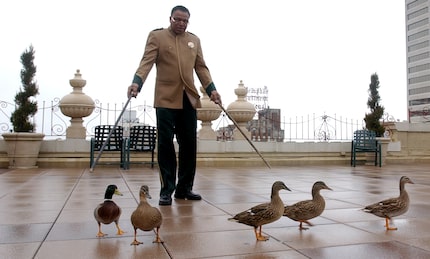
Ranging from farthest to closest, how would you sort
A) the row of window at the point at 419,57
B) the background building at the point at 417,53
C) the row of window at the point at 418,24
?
the row of window at the point at 419,57
the background building at the point at 417,53
the row of window at the point at 418,24

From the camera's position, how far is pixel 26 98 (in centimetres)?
977

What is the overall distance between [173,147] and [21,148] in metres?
6.05

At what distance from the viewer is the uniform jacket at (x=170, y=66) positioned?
4012 mm

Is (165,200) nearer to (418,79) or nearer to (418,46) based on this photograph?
(418,79)

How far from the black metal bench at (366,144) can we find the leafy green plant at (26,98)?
8.73 metres

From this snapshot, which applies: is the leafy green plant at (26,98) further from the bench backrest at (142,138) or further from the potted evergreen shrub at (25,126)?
the bench backrest at (142,138)

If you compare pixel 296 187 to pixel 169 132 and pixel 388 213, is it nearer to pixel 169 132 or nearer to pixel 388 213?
pixel 169 132

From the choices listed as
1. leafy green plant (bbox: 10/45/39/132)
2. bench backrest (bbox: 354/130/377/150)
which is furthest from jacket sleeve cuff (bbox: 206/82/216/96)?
bench backrest (bbox: 354/130/377/150)

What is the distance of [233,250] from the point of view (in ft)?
7.45

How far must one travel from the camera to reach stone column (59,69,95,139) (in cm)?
946

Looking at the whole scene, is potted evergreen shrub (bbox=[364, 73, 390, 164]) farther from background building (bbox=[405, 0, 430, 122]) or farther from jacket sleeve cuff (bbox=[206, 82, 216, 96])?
background building (bbox=[405, 0, 430, 122])

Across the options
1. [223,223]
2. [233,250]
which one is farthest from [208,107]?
[233,250]

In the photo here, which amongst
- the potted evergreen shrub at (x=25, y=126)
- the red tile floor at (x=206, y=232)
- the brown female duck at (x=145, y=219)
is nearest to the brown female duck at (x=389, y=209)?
the red tile floor at (x=206, y=232)

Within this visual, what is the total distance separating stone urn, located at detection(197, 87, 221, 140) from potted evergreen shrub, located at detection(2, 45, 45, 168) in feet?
13.0
